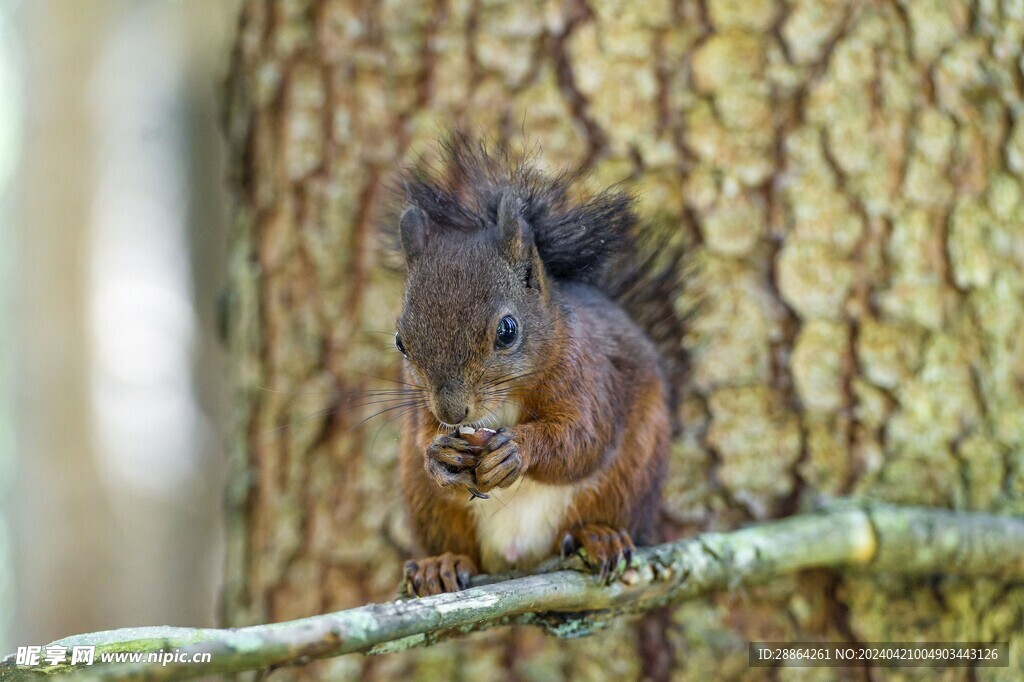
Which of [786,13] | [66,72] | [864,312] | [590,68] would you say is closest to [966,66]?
[786,13]

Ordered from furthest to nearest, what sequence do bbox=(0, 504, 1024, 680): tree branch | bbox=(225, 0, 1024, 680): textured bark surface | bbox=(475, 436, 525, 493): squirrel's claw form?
bbox=(225, 0, 1024, 680): textured bark surface < bbox=(475, 436, 525, 493): squirrel's claw < bbox=(0, 504, 1024, 680): tree branch

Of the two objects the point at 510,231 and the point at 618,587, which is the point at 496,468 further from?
the point at 510,231

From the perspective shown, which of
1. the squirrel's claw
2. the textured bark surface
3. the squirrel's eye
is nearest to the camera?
the squirrel's claw

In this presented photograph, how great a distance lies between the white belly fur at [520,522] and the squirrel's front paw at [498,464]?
0.21 meters

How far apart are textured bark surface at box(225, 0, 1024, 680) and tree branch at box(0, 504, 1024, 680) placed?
0.38 ft

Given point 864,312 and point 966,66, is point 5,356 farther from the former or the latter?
point 966,66

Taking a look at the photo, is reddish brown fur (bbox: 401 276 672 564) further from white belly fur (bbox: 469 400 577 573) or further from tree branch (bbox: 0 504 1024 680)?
tree branch (bbox: 0 504 1024 680)

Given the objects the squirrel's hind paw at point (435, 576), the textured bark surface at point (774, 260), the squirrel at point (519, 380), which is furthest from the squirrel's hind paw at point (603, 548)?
the textured bark surface at point (774, 260)

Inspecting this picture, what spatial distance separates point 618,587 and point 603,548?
7 cm

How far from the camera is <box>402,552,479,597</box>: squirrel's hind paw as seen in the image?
1.51m

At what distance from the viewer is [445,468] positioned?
133 centimetres

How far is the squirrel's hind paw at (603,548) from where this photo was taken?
141cm

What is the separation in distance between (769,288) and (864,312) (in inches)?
7.4

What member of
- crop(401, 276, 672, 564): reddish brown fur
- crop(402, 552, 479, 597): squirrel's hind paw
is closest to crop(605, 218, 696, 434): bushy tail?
crop(401, 276, 672, 564): reddish brown fur
